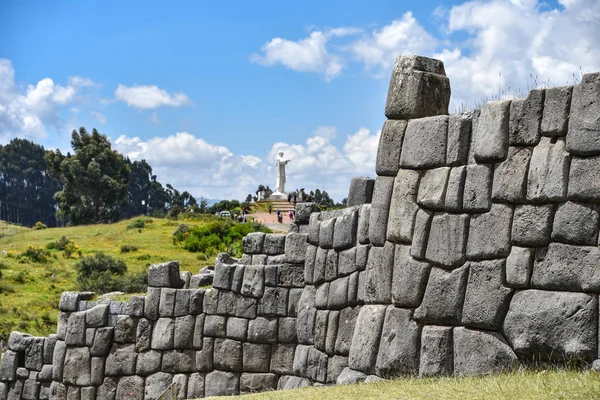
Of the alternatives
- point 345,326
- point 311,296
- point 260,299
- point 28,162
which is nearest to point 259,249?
point 260,299

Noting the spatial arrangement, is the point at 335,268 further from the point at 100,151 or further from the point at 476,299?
the point at 100,151

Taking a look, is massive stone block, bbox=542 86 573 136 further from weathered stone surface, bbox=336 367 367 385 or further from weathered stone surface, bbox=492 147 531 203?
weathered stone surface, bbox=336 367 367 385

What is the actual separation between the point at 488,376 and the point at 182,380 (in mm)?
8703

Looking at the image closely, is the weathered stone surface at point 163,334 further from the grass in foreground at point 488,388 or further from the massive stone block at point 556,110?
the massive stone block at point 556,110

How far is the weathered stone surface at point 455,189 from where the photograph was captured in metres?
11.3

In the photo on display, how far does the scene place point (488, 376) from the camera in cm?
1042

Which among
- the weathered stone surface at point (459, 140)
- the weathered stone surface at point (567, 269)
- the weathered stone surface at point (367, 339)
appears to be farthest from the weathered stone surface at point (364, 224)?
the weathered stone surface at point (567, 269)

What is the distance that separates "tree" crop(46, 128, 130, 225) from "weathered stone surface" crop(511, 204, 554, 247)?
66.8m

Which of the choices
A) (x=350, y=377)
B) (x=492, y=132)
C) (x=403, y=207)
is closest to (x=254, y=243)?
(x=350, y=377)

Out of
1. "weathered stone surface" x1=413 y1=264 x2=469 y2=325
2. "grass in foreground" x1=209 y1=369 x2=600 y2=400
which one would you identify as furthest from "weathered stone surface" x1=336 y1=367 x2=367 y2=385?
"weathered stone surface" x1=413 y1=264 x2=469 y2=325

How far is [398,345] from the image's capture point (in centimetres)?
1192

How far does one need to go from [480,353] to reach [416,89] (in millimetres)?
3796

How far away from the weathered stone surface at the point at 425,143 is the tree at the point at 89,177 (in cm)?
6470

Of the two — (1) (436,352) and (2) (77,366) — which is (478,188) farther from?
(2) (77,366)
